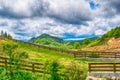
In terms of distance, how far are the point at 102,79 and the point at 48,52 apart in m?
36.9

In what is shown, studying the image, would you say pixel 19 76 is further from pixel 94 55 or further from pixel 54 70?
pixel 94 55

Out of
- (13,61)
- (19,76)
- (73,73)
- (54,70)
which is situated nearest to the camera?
(73,73)

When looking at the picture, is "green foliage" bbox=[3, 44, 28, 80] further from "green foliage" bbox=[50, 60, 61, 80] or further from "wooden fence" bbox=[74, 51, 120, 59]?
"wooden fence" bbox=[74, 51, 120, 59]

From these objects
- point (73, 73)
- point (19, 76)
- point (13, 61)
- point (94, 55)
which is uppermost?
point (94, 55)

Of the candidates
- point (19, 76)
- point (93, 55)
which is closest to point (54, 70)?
point (19, 76)

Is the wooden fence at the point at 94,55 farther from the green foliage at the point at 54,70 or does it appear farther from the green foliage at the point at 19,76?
the green foliage at the point at 54,70

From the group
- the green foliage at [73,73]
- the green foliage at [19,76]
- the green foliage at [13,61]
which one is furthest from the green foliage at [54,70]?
the green foliage at [13,61]

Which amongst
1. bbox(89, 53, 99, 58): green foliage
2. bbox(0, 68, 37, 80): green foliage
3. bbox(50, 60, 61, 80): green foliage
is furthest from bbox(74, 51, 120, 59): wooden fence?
bbox(50, 60, 61, 80): green foliage

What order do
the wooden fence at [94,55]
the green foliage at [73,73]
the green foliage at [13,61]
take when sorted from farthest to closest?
the wooden fence at [94,55] → the green foliage at [13,61] → the green foliage at [73,73]

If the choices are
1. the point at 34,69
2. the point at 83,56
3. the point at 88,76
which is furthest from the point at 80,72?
the point at 83,56

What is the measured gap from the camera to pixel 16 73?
37469 millimetres

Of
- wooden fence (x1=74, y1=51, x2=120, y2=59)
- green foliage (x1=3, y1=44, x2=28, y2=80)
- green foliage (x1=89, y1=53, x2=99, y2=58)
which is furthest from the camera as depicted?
green foliage (x1=89, y1=53, x2=99, y2=58)

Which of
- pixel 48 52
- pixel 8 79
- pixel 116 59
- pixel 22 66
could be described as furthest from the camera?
pixel 48 52

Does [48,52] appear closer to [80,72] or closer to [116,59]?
[116,59]
